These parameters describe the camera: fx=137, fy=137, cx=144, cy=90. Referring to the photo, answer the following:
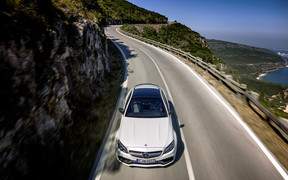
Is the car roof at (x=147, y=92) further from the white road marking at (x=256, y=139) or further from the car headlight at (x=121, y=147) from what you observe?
the white road marking at (x=256, y=139)

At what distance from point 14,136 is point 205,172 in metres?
4.93

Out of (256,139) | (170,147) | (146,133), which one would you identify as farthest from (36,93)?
(256,139)

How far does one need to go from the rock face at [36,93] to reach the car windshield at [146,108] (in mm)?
2365

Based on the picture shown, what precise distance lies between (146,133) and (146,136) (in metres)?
0.10

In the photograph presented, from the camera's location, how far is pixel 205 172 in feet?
13.0

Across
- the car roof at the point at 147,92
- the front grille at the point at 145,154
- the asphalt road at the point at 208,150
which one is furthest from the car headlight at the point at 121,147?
the car roof at the point at 147,92

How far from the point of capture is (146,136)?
395cm

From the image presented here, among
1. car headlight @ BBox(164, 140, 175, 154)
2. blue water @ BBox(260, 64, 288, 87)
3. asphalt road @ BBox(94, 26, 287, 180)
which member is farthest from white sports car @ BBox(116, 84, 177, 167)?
blue water @ BBox(260, 64, 288, 87)

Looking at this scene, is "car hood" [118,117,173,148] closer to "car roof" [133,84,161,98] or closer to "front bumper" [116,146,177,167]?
"front bumper" [116,146,177,167]

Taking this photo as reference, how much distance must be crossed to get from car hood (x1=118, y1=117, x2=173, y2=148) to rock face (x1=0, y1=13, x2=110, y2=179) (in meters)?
2.15

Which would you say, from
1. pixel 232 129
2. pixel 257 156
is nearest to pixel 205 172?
pixel 257 156

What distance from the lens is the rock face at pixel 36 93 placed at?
298cm

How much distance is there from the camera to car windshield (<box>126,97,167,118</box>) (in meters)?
4.66

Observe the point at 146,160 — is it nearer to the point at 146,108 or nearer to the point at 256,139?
the point at 146,108
